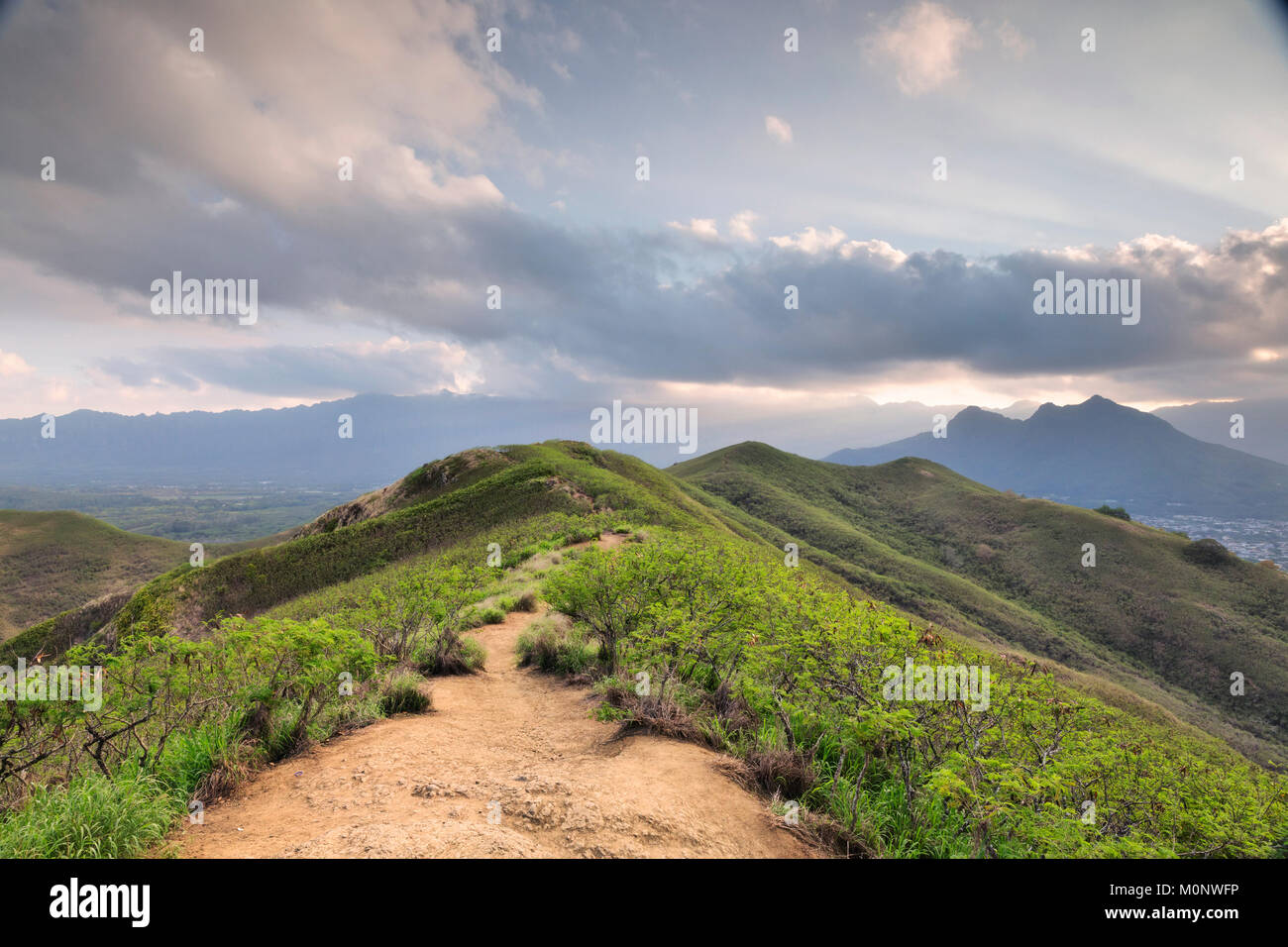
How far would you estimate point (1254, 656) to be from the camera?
48.7m

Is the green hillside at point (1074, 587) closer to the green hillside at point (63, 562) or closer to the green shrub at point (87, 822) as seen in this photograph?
the green shrub at point (87, 822)

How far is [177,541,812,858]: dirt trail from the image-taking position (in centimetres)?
418

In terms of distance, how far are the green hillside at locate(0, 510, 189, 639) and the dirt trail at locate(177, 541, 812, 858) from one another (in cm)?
10196

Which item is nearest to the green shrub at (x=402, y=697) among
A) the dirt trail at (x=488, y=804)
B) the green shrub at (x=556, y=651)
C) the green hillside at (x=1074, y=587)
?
the dirt trail at (x=488, y=804)

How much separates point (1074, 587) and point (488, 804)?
82260 millimetres

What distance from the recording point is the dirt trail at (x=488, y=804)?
4.18 meters

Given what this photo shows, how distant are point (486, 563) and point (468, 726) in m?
13.5

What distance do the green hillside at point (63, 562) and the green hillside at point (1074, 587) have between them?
335 feet

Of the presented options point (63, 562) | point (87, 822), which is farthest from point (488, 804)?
point (63, 562)

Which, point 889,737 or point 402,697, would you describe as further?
point 402,697

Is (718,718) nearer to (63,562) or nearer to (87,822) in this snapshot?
(87,822)

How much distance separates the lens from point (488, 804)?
490 centimetres

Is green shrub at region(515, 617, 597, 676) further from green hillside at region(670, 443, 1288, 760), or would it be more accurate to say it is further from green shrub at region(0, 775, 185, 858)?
green hillside at region(670, 443, 1288, 760)
